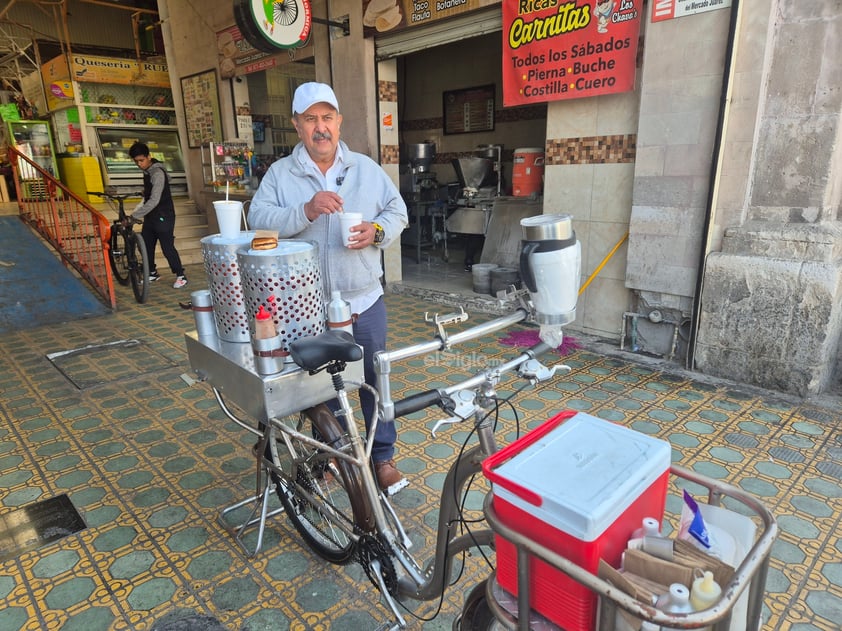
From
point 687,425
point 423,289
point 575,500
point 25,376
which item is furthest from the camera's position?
point 423,289

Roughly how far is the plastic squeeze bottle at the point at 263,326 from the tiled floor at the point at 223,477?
1.15 meters

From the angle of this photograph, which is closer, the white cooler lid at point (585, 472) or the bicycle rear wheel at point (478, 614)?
the white cooler lid at point (585, 472)

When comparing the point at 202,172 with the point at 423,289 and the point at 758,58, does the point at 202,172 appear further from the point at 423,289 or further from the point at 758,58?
the point at 758,58

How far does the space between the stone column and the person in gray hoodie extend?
6.22 m

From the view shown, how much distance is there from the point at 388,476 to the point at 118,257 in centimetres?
641

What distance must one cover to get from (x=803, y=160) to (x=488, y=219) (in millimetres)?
4007

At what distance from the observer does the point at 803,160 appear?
142 inches

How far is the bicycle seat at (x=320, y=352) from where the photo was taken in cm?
158

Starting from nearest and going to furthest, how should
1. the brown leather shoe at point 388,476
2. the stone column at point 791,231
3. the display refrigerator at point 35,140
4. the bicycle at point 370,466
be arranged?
1. the bicycle at point 370,466
2. the brown leather shoe at point 388,476
3. the stone column at point 791,231
4. the display refrigerator at point 35,140

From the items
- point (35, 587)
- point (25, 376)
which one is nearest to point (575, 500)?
point (35, 587)

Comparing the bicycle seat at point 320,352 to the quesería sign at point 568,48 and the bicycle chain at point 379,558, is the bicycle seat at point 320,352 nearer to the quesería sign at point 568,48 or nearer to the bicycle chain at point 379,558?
the bicycle chain at point 379,558

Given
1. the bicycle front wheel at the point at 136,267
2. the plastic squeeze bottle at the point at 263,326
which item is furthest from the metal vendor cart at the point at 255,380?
the bicycle front wheel at the point at 136,267

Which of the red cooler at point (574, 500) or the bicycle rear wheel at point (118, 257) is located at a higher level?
the red cooler at point (574, 500)

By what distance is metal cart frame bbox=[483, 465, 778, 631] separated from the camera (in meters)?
0.88
